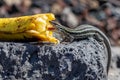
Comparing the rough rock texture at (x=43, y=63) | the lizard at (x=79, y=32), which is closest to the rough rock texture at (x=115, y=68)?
the lizard at (x=79, y=32)

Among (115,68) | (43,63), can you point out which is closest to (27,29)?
(43,63)

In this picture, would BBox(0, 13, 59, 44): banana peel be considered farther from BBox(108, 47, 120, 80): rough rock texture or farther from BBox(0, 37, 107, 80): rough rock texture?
BBox(108, 47, 120, 80): rough rock texture

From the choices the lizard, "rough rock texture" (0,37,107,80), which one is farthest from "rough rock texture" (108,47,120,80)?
"rough rock texture" (0,37,107,80)

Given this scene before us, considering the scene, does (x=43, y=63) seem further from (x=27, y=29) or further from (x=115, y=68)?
(x=115, y=68)

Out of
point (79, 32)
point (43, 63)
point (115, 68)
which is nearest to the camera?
point (43, 63)

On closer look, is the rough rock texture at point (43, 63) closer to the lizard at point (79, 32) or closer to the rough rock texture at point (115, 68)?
the lizard at point (79, 32)
